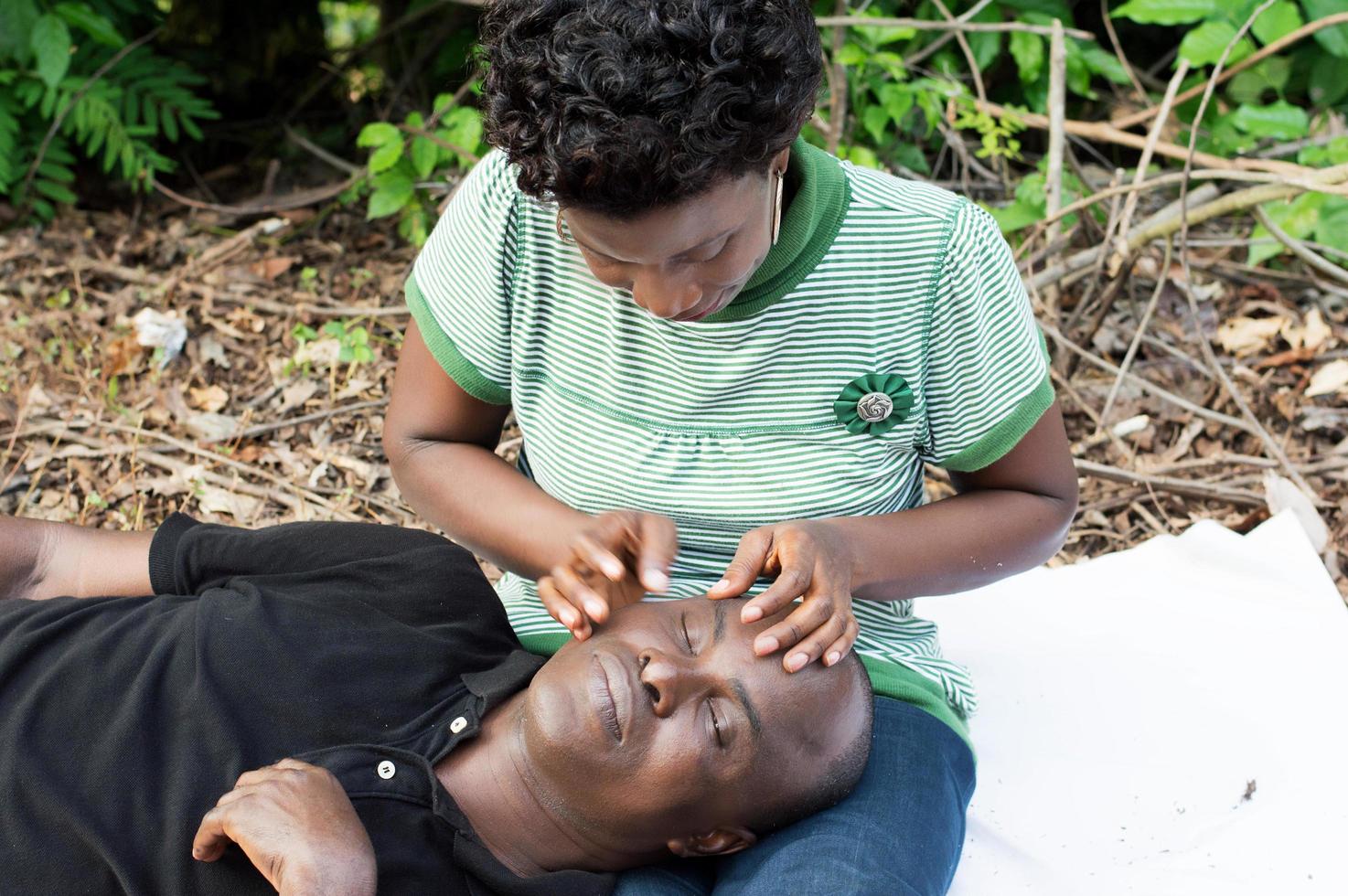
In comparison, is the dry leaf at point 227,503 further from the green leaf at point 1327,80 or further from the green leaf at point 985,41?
the green leaf at point 1327,80

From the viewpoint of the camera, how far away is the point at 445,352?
2.28 m

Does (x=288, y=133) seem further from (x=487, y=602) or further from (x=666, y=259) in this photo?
(x=666, y=259)

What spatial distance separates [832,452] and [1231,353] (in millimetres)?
2304

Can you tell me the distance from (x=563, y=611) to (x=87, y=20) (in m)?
2.97

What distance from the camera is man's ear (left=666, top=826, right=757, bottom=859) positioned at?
2.01 metres

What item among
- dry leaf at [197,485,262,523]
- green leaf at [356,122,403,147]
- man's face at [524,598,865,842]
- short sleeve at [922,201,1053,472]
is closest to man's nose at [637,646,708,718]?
man's face at [524,598,865,842]

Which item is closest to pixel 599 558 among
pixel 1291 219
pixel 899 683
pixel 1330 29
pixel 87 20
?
pixel 899 683

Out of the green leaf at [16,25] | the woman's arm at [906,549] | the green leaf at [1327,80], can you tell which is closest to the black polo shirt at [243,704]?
the woman's arm at [906,549]

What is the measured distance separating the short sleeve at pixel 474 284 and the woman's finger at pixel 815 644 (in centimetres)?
78

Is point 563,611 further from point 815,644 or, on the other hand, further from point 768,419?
point 768,419

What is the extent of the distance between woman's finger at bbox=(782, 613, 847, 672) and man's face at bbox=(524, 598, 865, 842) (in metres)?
0.12

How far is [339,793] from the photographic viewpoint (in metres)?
1.88

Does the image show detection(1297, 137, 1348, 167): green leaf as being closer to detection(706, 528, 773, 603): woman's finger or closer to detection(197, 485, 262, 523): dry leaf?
detection(706, 528, 773, 603): woman's finger

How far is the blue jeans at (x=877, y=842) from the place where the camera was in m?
1.90
